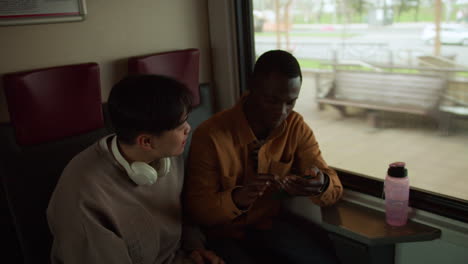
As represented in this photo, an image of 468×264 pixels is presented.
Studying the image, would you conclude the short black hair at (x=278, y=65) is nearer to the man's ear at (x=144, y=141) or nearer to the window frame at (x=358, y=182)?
the man's ear at (x=144, y=141)

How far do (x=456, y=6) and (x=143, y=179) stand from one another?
4.56 ft

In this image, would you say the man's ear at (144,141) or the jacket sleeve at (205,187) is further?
the jacket sleeve at (205,187)

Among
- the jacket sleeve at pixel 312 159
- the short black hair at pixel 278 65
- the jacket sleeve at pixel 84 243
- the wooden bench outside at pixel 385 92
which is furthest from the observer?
the wooden bench outside at pixel 385 92

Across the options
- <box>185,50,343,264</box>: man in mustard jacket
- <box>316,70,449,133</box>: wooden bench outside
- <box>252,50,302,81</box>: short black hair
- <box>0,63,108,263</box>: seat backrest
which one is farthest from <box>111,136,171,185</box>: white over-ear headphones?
<box>316,70,449,133</box>: wooden bench outside

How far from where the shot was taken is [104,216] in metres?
1.20

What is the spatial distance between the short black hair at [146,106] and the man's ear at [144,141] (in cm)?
1

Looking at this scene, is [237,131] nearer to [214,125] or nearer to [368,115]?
[214,125]

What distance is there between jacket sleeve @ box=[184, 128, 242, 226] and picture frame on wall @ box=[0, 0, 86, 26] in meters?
0.76

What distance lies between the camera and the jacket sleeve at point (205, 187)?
1.49m

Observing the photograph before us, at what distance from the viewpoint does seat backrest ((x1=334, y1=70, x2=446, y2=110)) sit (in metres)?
Result: 1.87

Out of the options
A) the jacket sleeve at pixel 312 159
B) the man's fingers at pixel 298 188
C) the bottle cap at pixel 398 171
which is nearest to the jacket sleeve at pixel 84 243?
the man's fingers at pixel 298 188

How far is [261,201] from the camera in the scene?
5.55 feet

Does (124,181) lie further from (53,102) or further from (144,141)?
(53,102)

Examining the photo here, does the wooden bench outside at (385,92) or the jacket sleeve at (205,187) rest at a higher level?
the wooden bench outside at (385,92)
